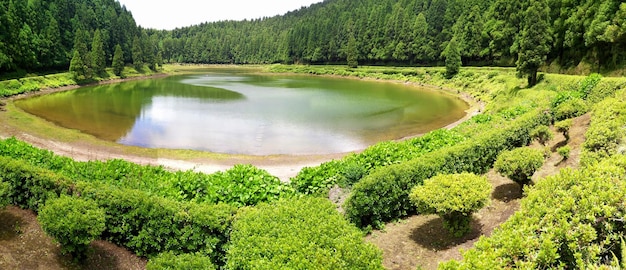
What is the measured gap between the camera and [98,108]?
3966 cm

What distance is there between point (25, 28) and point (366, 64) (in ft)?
263

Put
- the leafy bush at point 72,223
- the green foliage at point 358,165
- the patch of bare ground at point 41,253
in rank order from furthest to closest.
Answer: the green foliage at point 358,165, the patch of bare ground at point 41,253, the leafy bush at point 72,223

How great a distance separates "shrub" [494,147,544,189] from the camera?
10.6m

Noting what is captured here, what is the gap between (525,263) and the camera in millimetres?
4988

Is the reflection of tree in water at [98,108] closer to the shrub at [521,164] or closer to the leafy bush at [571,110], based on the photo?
the shrub at [521,164]

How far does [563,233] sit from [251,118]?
32099 millimetres

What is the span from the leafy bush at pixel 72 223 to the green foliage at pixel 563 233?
8.02 m

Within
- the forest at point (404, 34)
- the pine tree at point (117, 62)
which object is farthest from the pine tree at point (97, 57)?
the pine tree at point (117, 62)

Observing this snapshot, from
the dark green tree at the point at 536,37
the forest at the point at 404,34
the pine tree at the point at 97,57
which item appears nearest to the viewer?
the dark green tree at the point at 536,37

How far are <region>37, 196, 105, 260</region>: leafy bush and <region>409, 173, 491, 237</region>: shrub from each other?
321 inches

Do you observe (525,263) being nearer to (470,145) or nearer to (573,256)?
(573,256)

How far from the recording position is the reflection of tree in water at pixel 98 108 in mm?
30391

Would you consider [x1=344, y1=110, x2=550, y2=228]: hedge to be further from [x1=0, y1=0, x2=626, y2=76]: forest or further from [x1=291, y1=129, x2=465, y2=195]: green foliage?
[x1=0, y1=0, x2=626, y2=76]: forest

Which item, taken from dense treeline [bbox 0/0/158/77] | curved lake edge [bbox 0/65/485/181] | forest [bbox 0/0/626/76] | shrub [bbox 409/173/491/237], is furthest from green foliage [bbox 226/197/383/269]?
dense treeline [bbox 0/0/158/77]
